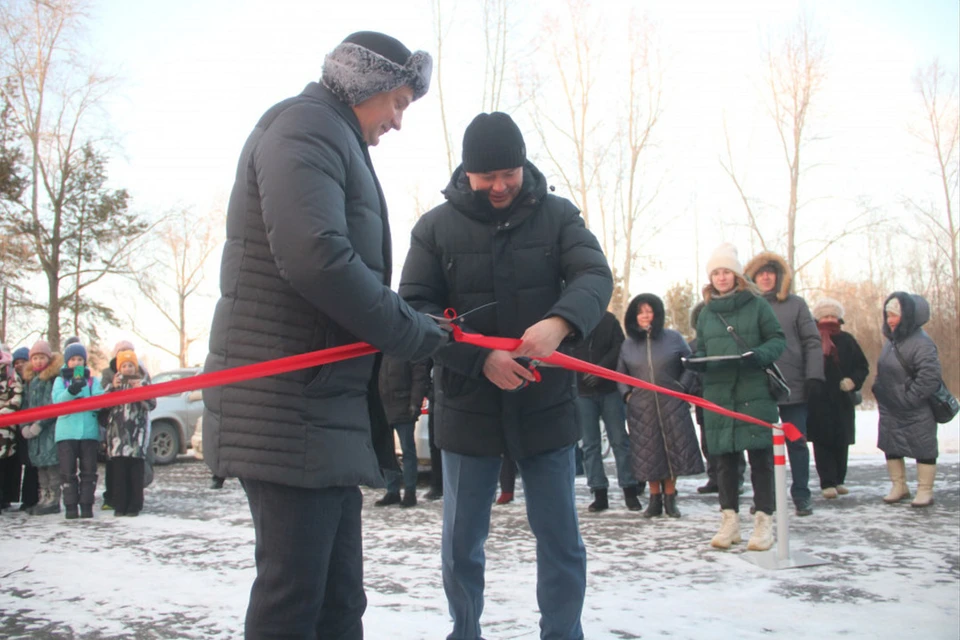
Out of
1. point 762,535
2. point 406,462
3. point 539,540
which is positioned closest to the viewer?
point 539,540

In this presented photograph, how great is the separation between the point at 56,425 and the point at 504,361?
21.4 ft

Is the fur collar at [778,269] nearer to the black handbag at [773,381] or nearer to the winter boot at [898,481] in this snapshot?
the black handbag at [773,381]

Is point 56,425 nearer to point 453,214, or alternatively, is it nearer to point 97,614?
point 97,614

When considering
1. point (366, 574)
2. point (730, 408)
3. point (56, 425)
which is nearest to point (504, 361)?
point (366, 574)

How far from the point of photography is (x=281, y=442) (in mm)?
2039

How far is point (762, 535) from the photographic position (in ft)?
17.6

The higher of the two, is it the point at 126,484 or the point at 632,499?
the point at 126,484

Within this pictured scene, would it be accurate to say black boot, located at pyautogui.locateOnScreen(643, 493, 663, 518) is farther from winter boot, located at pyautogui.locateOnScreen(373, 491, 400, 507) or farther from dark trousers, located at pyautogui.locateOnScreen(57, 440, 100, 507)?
dark trousers, located at pyautogui.locateOnScreen(57, 440, 100, 507)

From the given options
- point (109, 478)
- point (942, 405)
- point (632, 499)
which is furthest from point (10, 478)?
point (942, 405)

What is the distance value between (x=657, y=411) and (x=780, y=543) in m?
2.25

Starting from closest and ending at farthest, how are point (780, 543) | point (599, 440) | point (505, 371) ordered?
point (505, 371)
point (780, 543)
point (599, 440)

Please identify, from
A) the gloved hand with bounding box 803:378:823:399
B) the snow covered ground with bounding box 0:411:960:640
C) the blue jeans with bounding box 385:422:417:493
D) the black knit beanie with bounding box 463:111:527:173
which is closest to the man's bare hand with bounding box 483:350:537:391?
the black knit beanie with bounding box 463:111:527:173

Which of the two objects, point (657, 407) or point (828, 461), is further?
point (828, 461)

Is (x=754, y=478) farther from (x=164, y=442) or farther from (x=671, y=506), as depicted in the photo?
(x=164, y=442)
